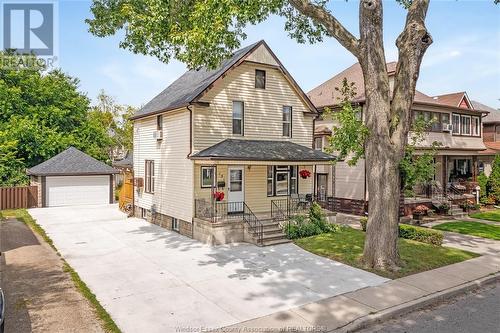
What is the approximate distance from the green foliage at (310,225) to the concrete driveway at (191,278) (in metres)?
1.27

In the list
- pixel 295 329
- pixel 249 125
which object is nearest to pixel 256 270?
pixel 295 329

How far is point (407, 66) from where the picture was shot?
11.1 metres

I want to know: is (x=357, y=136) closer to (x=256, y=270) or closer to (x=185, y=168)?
(x=256, y=270)

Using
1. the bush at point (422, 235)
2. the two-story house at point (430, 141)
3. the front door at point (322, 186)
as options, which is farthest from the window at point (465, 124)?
the bush at point (422, 235)

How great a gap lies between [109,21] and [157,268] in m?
9.60

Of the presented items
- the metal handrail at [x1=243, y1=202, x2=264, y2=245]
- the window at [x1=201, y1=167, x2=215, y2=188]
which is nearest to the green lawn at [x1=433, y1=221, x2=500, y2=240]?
the metal handrail at [x1=243, y1=202, x2=264, y2=245]

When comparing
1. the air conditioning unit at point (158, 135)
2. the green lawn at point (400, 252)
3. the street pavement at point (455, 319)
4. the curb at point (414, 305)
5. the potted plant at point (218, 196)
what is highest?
the air conditioning unit at point (158, 135)

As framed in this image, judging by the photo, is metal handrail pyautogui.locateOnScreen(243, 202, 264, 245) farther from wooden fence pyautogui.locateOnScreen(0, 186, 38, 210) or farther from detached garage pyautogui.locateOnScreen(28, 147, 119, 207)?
wooden fence pyautogui.locateOnScreen(0, 186, 38, 210)

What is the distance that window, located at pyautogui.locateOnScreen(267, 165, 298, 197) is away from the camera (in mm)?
18039

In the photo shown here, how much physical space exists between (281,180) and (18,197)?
63.6 ft

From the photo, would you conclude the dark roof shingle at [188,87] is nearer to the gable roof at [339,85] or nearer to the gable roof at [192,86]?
the gable roof at [192,86]

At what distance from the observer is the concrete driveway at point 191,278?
Answer: 809 cm

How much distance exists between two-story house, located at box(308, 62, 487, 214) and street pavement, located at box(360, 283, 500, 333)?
522 inches

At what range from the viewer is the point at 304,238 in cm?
1547
